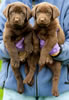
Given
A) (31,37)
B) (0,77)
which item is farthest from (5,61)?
(31,37)

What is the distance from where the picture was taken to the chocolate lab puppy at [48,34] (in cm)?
377

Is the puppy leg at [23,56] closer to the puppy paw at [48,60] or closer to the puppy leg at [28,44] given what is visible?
the puppy leg at [28,44]

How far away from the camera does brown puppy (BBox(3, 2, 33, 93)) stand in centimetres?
379

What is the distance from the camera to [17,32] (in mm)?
3850

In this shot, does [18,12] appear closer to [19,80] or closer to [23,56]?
[23,56]

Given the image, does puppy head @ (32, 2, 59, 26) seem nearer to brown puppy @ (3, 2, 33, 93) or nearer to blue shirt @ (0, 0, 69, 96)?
brown puppy @ (3, 2, 33, 93)

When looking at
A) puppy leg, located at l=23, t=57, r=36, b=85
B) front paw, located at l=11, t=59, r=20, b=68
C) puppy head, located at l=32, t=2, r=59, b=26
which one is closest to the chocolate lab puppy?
puppy head, located at l=32, t=2, r=59, b=26

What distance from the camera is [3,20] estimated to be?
165 inches

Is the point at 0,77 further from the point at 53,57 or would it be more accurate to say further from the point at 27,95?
the point at 53,57

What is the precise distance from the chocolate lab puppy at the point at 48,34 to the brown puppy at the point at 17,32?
9cm

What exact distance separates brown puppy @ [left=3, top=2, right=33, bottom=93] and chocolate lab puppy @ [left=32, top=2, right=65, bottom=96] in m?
0.09

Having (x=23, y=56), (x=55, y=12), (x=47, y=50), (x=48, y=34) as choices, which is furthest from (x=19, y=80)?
(x=55, y=12)

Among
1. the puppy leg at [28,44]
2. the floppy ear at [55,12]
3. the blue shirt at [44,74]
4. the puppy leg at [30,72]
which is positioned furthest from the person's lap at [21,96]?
the floppy ear at [55,12]

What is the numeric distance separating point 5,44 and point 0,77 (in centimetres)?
50
